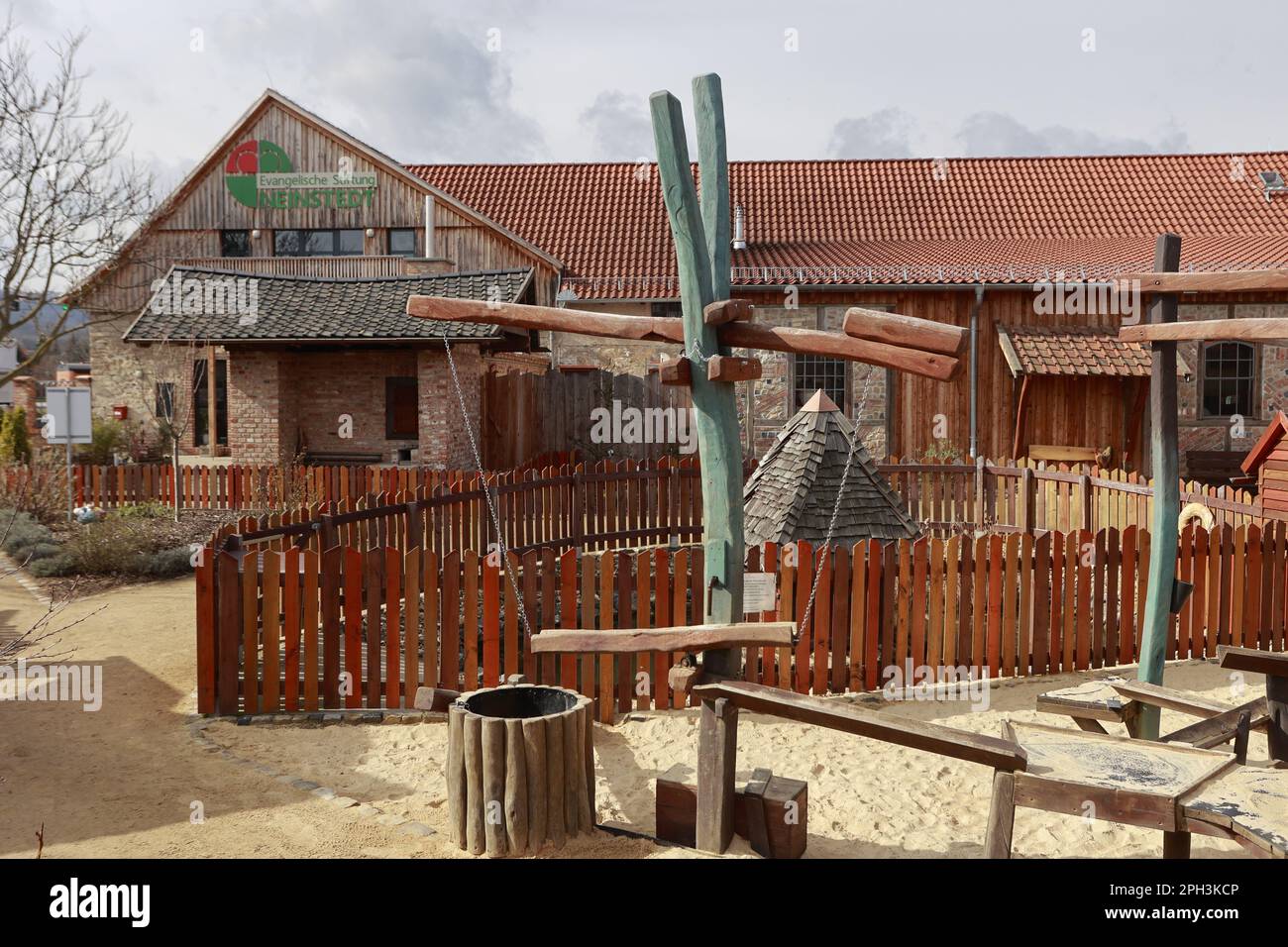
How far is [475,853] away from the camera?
4.54m

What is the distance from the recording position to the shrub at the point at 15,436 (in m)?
20.5

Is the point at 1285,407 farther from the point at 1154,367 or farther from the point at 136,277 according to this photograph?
the point at 136,277

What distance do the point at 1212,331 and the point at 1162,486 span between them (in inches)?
36.0

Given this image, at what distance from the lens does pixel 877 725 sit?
412cm

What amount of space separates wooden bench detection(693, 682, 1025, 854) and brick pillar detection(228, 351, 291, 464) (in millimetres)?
14858

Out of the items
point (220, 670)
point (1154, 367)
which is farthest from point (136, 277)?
point (1154, 367)

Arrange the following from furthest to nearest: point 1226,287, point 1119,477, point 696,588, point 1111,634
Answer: point 1119,477 < point 1111,634 < point 696,588 < point 1226,287

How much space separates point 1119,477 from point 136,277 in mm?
22122

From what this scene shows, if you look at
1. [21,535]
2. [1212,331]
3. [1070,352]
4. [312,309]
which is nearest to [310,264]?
[312,309]

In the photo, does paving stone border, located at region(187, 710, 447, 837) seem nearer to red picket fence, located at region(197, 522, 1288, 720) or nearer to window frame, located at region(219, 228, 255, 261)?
red picket fence, located at region(197, 522, 1288, 720)

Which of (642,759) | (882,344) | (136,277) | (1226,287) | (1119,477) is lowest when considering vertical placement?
(642,759)

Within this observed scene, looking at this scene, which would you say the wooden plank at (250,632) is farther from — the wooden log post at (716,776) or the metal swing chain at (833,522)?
the metal swing chain at (833,522)

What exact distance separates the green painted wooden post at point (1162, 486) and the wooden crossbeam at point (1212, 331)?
84mm

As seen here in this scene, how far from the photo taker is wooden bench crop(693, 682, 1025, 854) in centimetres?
396
